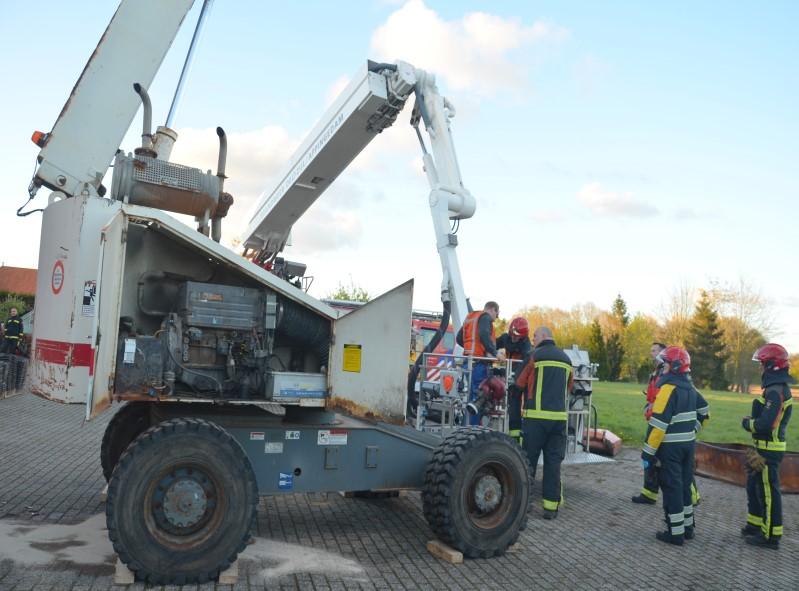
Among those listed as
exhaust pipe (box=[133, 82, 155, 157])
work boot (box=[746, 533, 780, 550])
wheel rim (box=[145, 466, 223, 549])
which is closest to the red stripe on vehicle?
wheel rim (box=[145, 466, 223, 549])

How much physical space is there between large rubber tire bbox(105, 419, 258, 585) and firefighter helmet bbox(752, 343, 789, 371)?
542 cm

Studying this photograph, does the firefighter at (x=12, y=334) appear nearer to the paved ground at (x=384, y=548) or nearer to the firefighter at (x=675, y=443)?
the paved ground at (x=384, y=548)

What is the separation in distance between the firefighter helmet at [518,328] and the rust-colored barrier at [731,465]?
3962 millimetres

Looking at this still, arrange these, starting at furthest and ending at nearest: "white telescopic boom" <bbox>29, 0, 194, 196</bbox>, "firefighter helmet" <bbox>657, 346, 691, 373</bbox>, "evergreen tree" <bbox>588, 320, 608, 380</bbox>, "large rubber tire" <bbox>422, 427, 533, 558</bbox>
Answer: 1. "evergreen tree" <bbox>588, 320, 608, 380</bbox>
2. "firefighter helmet" <bbox>657, 346, 691, 373</bbox>
3. "large rubber tire" <bbox>422, 427, 533, 558</bbox>
4. "white telescopic boom" <bbox>29, 0, 194, 196</bbox>

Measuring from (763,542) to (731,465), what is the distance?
353cm

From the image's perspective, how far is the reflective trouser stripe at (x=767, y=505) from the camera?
6984mm

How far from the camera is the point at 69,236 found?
503cm

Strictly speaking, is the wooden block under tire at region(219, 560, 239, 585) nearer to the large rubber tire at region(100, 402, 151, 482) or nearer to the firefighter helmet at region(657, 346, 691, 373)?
the large rubber tire at region(100, 402, 151, 482)

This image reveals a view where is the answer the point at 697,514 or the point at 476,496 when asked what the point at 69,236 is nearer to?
the point at 476,496

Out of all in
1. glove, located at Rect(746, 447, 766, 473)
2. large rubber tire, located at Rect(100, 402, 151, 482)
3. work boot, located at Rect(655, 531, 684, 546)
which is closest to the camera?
large rubber tire, located at Rect(100, 402, 151, 482)

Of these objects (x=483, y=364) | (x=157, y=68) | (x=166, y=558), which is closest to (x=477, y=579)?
(x=166, y=558)

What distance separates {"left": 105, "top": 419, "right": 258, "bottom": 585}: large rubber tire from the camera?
462cm

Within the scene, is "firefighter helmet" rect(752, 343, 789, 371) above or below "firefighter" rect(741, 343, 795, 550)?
above

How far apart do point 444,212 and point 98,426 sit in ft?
23.7
